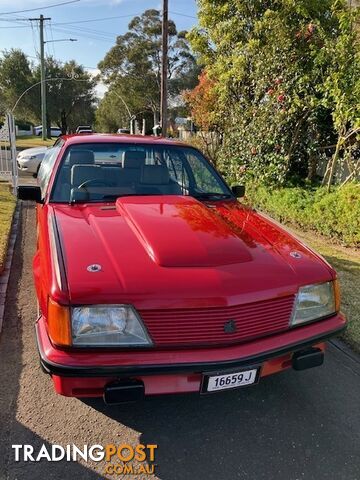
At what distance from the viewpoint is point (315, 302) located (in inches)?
97.7

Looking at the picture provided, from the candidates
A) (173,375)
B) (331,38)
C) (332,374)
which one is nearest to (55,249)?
(173,375)

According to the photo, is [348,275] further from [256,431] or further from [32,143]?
[32,143]

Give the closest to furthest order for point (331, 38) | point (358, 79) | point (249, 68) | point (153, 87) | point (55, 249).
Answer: point (55, 249), point (358, 79), point (331, 38), point (249, 68), point (153, 87)

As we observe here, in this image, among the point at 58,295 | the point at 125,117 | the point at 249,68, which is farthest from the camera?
the point at 125,117

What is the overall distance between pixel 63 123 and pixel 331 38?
4265cm

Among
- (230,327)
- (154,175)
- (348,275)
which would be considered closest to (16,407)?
(230,327)

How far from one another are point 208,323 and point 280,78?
714 centimetres

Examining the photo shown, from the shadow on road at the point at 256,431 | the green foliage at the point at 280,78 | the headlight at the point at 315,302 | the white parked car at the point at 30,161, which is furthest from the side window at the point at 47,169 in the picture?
the white parked car at the point at 30,161

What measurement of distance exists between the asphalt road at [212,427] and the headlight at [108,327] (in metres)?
0.72

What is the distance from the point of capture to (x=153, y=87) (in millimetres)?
42719

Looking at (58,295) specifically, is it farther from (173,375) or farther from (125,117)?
(125,117)

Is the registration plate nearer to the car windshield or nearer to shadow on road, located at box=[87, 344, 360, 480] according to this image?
shadow on road, located at box=[87, 344, 360, 480]

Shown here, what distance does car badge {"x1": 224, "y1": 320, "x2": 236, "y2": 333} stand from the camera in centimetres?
217

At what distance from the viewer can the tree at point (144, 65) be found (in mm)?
39031
